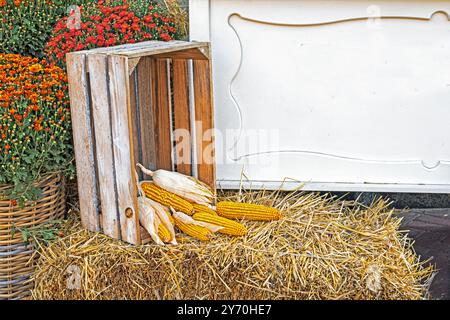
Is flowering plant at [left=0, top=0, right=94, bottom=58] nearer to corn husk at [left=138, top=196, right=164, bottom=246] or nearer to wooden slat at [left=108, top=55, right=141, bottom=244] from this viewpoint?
wooden slat at [left=108, top=55, right=141, bottom=244]

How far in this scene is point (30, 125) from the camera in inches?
103

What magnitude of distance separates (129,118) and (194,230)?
559 mm

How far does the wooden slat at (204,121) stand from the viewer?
2883mm

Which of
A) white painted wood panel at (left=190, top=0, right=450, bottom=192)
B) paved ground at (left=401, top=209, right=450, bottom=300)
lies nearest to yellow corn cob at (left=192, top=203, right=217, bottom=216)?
white painted wood panel at (left=190, top=0, right=450, bottom=192)

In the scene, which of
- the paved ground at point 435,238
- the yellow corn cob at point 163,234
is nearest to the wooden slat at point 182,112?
the yellow corn cob at point 163,234

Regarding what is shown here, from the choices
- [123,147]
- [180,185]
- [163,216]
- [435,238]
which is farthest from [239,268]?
[435,238]

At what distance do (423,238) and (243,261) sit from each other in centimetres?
102

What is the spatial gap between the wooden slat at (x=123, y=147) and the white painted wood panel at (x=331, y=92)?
0.62m

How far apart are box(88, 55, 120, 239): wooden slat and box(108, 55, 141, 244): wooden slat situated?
29 mm

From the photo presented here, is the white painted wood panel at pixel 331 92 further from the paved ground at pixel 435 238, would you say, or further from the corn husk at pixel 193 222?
the corn husk at pixel 193 222

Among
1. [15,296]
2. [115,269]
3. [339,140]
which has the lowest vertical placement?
[15,296]

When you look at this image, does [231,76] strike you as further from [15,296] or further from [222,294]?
[15,296]

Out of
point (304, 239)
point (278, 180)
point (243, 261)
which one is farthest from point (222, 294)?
point (278, 180)

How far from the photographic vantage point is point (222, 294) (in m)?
2.54
